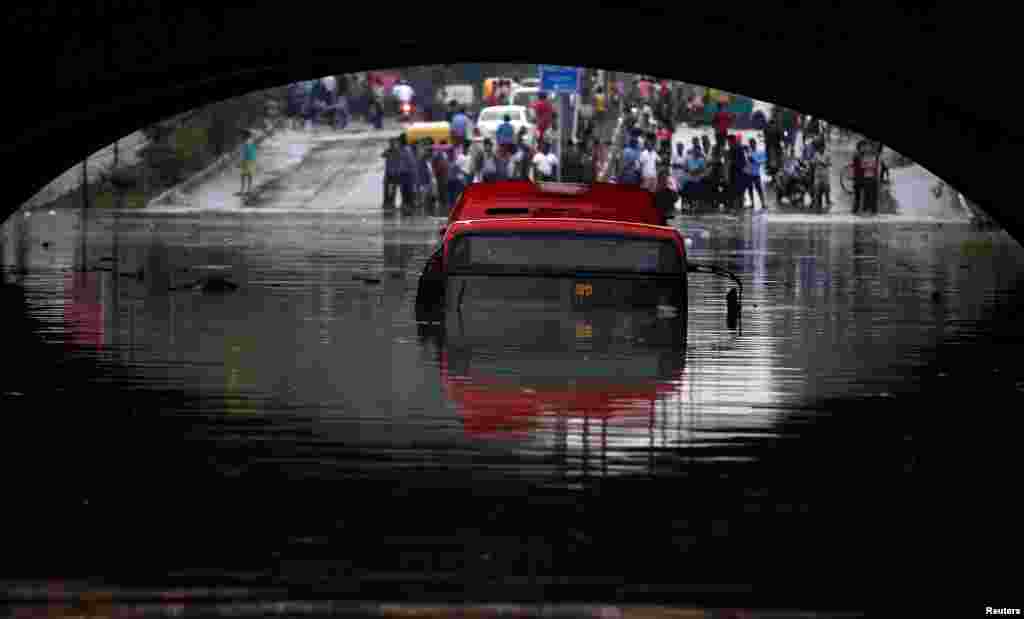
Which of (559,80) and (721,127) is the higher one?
(559,80)

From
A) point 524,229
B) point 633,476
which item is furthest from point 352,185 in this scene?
point 633,476

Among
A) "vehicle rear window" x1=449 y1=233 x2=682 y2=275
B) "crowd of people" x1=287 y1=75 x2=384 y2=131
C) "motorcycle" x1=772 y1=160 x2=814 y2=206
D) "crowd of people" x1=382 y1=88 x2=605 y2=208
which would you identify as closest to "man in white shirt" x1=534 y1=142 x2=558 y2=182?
"crowd of people" x1=382 y1=88 x2=605 y2=208

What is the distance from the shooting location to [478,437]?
12.0 metres

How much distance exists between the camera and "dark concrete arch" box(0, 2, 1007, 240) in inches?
920

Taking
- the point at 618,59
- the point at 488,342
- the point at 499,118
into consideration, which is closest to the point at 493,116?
the point at 499,118

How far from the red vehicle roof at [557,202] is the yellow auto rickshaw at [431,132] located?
50.1 m

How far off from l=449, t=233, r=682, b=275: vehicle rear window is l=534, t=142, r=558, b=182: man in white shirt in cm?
4019

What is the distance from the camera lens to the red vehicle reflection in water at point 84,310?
18.3 m

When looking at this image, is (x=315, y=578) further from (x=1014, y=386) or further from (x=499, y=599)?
(x=1014, y=386)

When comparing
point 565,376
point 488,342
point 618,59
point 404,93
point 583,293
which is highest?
point 404,93

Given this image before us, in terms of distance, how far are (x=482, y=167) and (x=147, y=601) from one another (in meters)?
52.7

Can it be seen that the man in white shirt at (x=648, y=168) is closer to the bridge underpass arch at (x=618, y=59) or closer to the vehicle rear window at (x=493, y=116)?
the vehicle rear window at (x=493, y=116)

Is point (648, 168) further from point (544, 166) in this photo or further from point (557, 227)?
point (557, 227)

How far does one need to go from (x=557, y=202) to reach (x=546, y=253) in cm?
120
